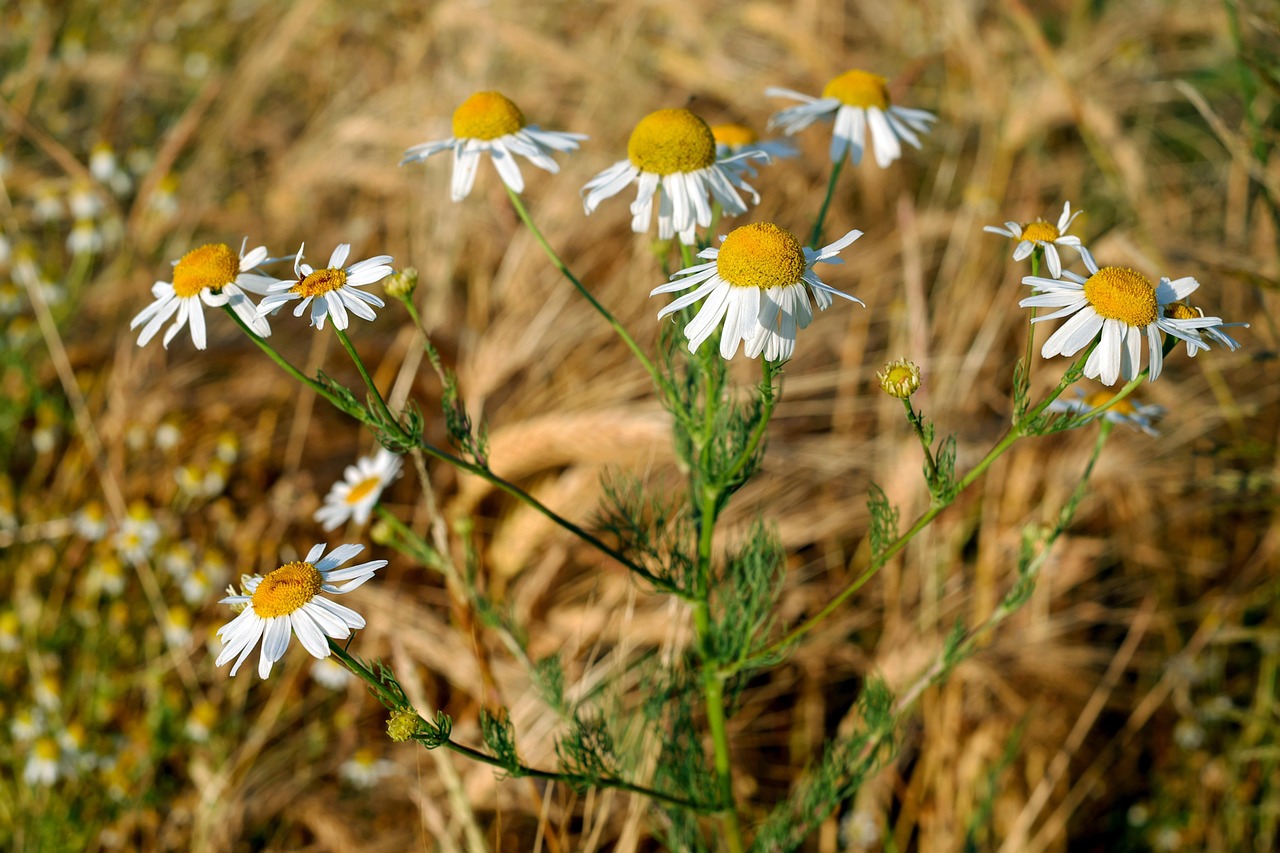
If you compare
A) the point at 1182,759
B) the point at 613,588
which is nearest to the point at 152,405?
the point at 613,588

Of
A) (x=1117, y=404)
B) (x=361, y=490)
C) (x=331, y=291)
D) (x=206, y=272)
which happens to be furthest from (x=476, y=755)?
(x=1117, y=404)

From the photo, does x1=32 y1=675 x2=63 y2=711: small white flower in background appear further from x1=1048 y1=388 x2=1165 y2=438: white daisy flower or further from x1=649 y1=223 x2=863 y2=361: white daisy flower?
x1=1048 y1=388 x2=1165 y2=438: white daisy flower

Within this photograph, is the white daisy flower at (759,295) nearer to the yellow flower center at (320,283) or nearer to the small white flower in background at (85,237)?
the yellow flower center at (320,283)

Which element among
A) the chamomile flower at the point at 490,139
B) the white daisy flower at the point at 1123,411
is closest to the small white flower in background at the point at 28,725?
the chamomile flower at the point at 490,139

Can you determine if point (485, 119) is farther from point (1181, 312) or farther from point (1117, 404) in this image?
point (1117, 404)

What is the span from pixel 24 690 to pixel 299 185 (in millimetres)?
1673

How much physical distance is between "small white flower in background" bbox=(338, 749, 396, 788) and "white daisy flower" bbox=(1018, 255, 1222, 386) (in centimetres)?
191

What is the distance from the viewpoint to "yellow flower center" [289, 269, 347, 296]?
1.18m

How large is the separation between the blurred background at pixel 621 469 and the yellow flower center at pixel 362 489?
0.29m

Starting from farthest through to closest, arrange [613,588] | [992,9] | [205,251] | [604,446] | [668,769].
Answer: [992,9] → [613,588] → [604,446] → [668,769] → [205,251]

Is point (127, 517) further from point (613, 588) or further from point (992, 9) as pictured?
point (992, 9)

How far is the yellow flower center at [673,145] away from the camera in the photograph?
1.26 m

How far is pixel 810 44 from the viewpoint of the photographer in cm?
305

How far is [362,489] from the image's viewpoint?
1922 mm
